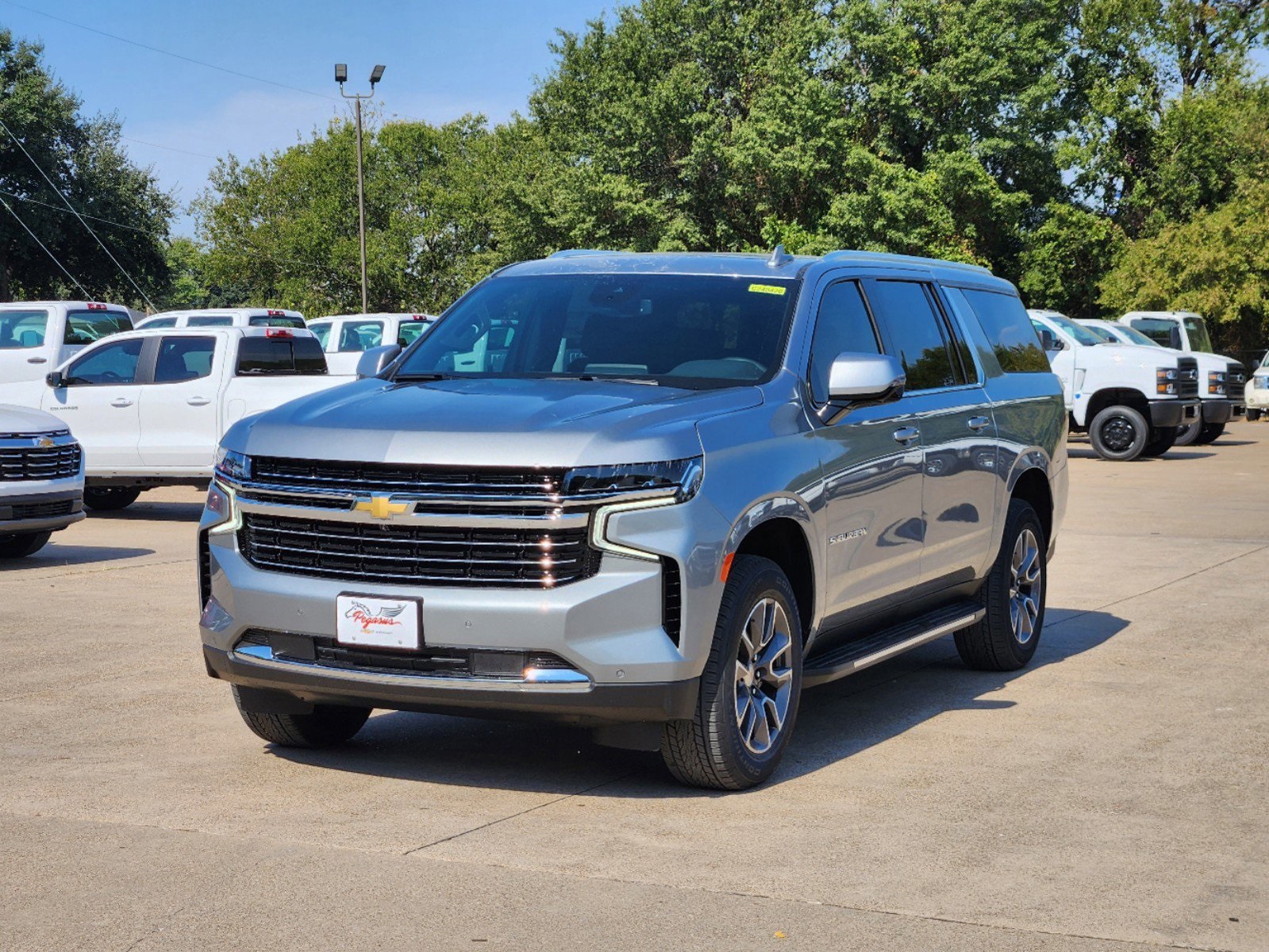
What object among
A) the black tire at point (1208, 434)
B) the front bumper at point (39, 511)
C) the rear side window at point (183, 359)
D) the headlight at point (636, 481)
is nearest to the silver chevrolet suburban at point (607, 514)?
the headlight at point (636, 481)

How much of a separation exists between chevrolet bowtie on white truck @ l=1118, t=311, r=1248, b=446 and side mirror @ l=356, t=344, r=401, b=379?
22604 mm

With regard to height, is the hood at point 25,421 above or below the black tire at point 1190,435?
above

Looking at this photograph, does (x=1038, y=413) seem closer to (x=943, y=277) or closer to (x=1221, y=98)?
(x=943, y=277)

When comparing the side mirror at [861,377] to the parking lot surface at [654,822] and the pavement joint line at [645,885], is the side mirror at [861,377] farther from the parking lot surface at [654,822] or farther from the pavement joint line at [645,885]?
the pavement joint line at [645,885]

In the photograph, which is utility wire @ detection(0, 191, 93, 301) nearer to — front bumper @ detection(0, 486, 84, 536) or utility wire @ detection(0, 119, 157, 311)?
utility wire @ detection(0, 119, 157, 311)

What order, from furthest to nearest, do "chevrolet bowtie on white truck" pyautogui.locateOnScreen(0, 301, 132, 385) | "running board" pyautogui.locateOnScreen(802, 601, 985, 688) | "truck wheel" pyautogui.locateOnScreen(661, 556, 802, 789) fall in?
1. "chevrolet bowtie on white truck" pyautogui.locateOnScreen(0, 301, 132, 385)
2. "running board" pyautogui.locateOnScreen(802, 601, 985, 688)
3. "truck wheel" pyautogui.locateOnScreen(661, 556, 802, 789)

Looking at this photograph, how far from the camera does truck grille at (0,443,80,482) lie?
13.0 metres

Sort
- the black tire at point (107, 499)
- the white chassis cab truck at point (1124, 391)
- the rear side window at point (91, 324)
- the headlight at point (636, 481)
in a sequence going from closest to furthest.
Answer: the headlight at point (636, 481), the black tire at point (107, 499), the rear side window at point (91, 324), the white chassis cab truck at point (1124, 391)

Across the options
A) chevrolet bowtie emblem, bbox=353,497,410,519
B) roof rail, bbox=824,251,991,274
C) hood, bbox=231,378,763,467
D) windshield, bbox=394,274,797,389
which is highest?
roof rail, bbox=824,251,991,274

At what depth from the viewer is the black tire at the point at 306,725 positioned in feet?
20.9

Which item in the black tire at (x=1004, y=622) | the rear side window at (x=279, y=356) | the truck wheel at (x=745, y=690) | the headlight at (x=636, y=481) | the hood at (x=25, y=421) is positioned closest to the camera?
the headlight at (x=636, y=481)

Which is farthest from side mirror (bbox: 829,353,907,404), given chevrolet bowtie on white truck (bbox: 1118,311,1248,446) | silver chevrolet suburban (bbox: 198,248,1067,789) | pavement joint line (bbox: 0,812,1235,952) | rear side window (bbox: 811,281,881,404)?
chevrolet bowtie on white truck (bbox: 1118,311,1248,446)

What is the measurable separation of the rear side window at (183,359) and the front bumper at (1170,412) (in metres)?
15.2

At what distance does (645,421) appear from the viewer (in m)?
5.62
